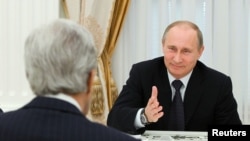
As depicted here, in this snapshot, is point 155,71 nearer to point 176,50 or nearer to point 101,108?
point 176,50

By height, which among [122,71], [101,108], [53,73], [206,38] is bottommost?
[101,108]

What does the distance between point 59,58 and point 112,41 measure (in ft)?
8.56

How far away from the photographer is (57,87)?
109 centimetres

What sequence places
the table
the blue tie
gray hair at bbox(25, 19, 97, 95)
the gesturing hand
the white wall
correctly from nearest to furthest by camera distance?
gray hair at bbox(25, 19, 97, 95) < the table < the gesturing hand < the blue tie < the white wall

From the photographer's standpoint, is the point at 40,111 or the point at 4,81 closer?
the point at 40,111

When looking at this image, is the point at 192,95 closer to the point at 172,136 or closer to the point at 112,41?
the point at 172,136

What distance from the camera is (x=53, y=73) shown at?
1.08m

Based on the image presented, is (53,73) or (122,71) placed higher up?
(53,73)

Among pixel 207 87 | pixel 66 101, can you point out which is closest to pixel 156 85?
pixel 207 87

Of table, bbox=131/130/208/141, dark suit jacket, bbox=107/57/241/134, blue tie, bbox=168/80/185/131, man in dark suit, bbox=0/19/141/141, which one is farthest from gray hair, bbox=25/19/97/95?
blue tie, bbox=168/80/185/131

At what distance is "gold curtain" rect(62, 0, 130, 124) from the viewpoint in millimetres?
3617

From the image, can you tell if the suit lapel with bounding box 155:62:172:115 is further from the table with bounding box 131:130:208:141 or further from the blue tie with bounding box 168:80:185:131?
the table with bounding box 131:130:208:141

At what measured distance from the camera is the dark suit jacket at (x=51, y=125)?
1082mm

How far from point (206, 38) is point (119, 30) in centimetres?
74
